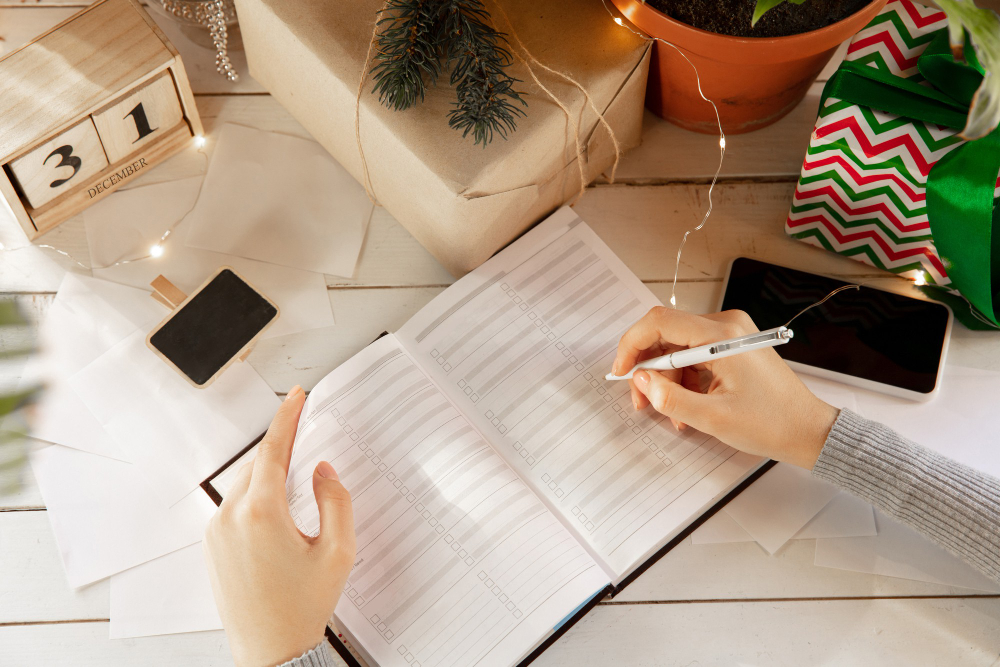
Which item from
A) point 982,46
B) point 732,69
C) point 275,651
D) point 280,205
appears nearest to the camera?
point 982,46

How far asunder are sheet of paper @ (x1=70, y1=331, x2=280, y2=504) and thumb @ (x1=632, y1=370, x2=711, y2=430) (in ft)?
1.31

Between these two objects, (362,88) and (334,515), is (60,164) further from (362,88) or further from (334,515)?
(334,515)

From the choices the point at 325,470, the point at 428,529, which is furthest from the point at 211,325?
the point at 428,529

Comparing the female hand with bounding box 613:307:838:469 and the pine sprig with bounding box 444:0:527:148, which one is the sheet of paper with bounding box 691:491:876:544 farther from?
the pine sprig with bounding box 444:0:527:148

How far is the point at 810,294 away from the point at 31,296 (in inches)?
34.6

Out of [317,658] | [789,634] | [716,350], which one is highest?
[716,350]

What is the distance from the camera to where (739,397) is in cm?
78

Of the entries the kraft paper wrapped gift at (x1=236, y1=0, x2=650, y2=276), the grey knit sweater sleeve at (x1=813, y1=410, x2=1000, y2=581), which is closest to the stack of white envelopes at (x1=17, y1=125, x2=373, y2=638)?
the kraft paper wrapped gift at (x1=236, y1=0, x2=650, y2=276)

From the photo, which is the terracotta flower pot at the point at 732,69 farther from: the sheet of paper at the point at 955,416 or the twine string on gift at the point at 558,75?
the sheet of paper at the point at 955,416

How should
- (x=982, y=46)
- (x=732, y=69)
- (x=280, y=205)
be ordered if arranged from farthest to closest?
1. (x=280, y=205)
2. (x=732, y=69)
3. (x=982, y=46)

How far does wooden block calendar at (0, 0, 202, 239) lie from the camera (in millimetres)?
795

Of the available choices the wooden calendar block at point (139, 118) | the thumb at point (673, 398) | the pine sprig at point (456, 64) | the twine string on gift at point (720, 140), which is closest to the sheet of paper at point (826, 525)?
the thumb at point (673, 398)

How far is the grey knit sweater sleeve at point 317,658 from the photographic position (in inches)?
27.8

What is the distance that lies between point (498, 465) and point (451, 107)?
1.20 feet
